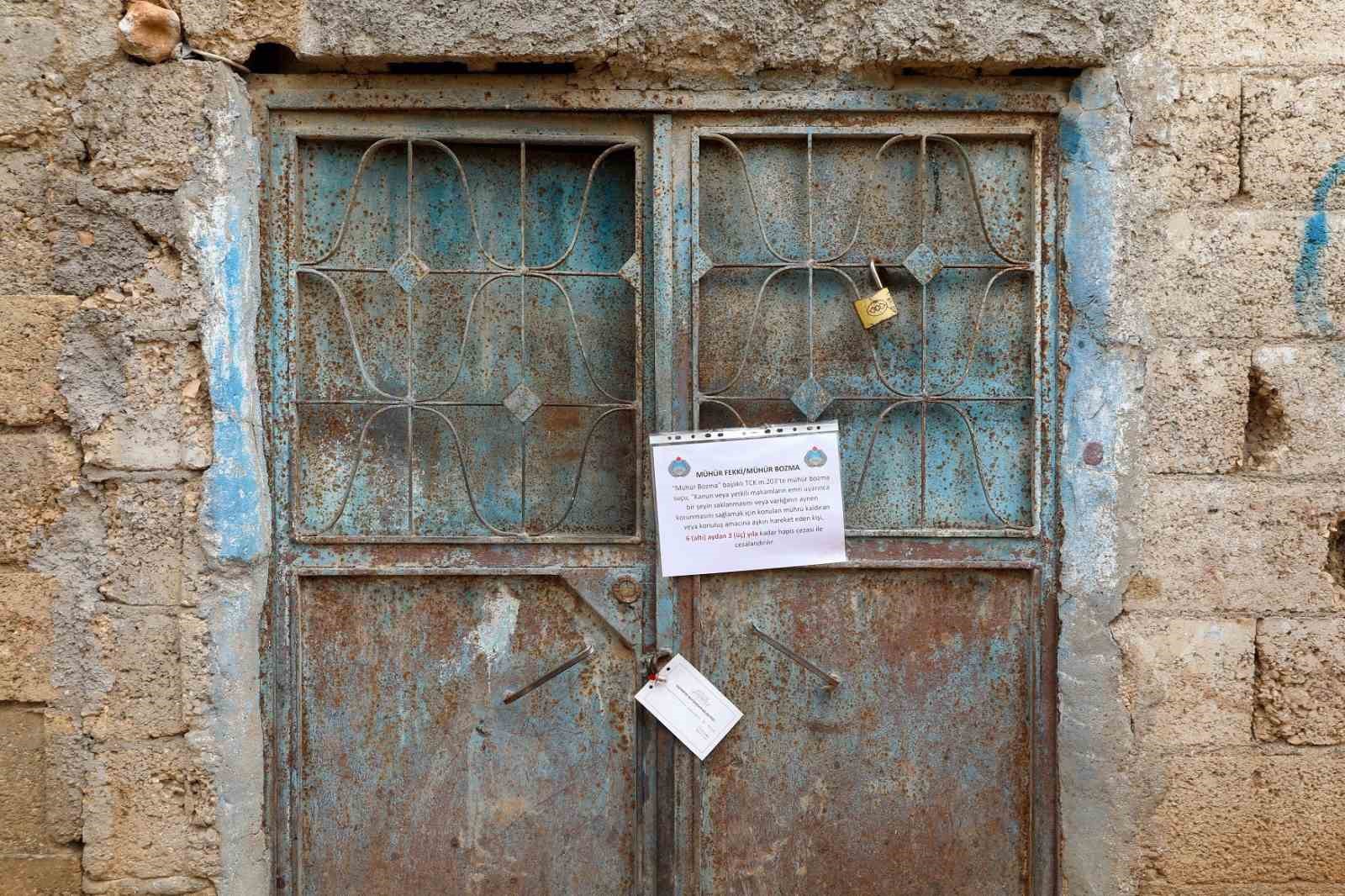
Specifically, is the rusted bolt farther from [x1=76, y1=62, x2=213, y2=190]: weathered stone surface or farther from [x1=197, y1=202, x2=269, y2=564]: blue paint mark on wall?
[x1=76, y1=62, x2=213, y2=190]: weathered stone surface

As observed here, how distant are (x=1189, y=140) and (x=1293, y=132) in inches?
9.2

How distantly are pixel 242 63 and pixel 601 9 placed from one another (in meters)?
0.82

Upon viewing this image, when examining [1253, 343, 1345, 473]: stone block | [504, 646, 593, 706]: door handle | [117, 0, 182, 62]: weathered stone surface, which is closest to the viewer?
[117, 0, 182, 62]: weathered stone surface

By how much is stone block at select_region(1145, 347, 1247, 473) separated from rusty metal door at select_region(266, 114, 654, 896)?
3.98 ft

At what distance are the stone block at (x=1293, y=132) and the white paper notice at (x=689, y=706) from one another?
1700 mm

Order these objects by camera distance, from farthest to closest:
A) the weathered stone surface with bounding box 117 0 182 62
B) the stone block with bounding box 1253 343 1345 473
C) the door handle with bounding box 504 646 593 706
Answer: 1. the door handle with bounding box 504 646 593 706
2. the stone block with bounding box 1253 343 1345 473
3. the weathered stone surface with bounding box 117 0 182 62

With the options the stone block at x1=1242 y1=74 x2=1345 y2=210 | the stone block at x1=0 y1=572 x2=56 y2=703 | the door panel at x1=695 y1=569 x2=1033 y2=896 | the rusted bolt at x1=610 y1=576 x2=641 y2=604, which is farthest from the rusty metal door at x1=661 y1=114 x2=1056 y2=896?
the stone block at x1=0 y1=572 x2=56 y2=703

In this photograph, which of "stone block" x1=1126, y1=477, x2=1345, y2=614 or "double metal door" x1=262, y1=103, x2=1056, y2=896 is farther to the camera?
"double metal door" x1=262, y1=103, x2=1056, y2=896

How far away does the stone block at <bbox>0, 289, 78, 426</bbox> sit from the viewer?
6.78ft

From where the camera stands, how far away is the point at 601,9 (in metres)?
2.10

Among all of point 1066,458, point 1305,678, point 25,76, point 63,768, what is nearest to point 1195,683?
point 1305,678

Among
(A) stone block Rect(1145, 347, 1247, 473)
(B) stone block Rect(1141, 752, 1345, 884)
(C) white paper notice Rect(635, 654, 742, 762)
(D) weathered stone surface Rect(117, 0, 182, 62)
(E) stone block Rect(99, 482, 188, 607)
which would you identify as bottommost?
(B) stone block Rect(1141, 752, 1345, 884)

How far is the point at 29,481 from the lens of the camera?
208cm

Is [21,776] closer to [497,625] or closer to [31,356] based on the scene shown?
[31,356]
